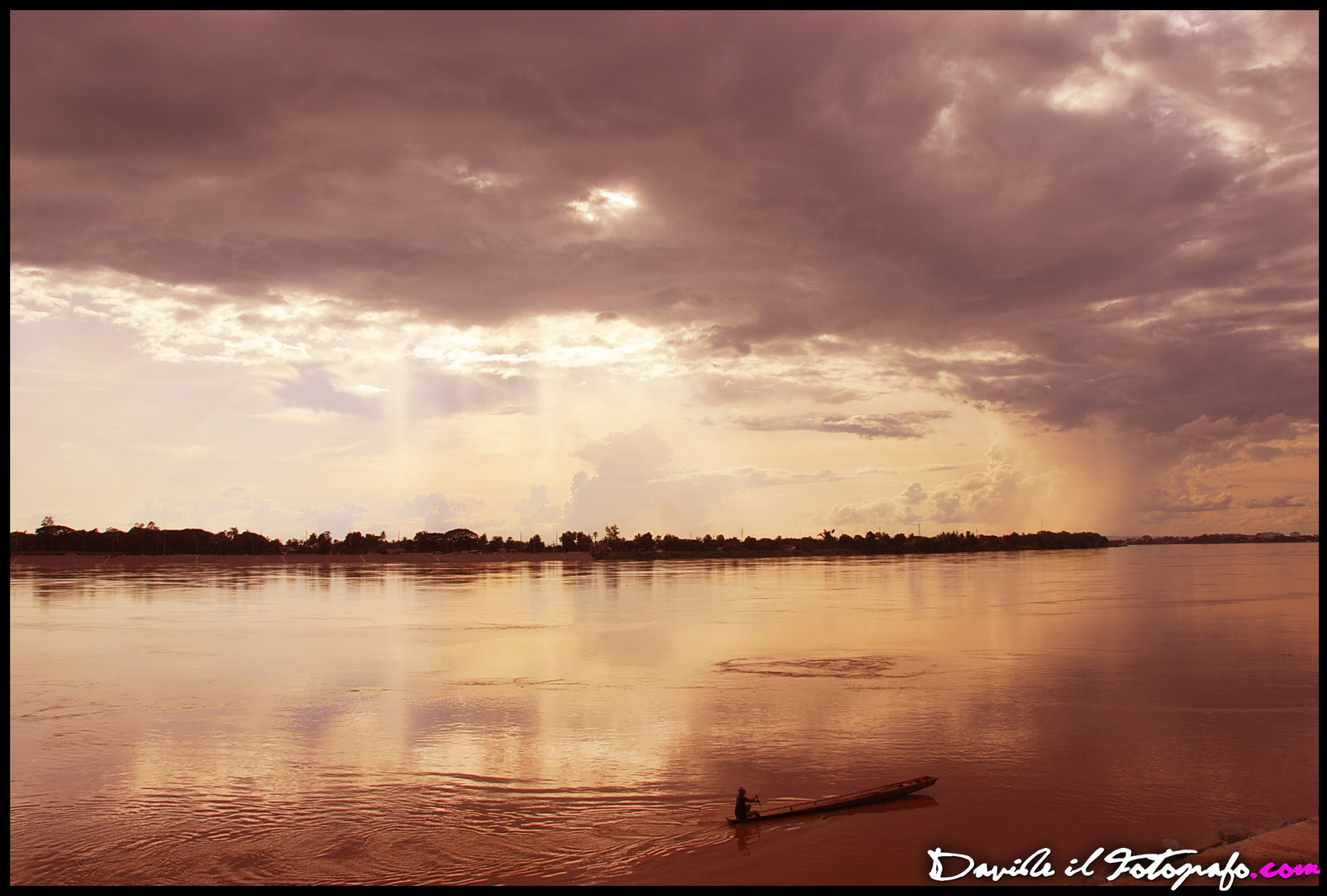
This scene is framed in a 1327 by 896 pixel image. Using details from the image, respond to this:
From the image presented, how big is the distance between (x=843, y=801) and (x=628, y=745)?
6.99 m

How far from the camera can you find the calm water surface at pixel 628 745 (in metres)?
15.6

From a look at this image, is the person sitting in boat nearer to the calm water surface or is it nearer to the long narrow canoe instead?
the long narrow canoe

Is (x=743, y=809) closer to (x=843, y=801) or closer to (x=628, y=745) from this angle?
(x=843, y=801)

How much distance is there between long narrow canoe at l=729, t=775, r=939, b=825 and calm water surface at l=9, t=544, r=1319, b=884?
25 cm

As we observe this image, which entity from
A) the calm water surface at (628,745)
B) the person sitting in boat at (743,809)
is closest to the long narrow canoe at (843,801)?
the person sitting in boat at (743,809)

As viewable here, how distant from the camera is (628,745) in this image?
22.2 metres

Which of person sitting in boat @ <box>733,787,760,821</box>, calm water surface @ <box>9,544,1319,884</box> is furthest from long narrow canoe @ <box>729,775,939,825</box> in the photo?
calm water surface @ <box>9,544,1319,884</box>

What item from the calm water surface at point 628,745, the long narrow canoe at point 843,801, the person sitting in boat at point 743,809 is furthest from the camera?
the long narrow canoe at point 843,801

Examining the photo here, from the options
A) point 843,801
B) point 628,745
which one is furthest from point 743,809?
point 628,745

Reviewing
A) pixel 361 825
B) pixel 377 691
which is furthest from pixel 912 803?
pixel 377 691

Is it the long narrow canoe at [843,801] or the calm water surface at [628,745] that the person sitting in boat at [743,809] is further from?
the calm water surface at [628,745]

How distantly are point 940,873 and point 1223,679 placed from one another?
2247 centimetres

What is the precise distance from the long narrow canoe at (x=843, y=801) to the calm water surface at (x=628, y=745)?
25 centimetres

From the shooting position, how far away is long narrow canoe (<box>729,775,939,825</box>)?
53.6 ft
